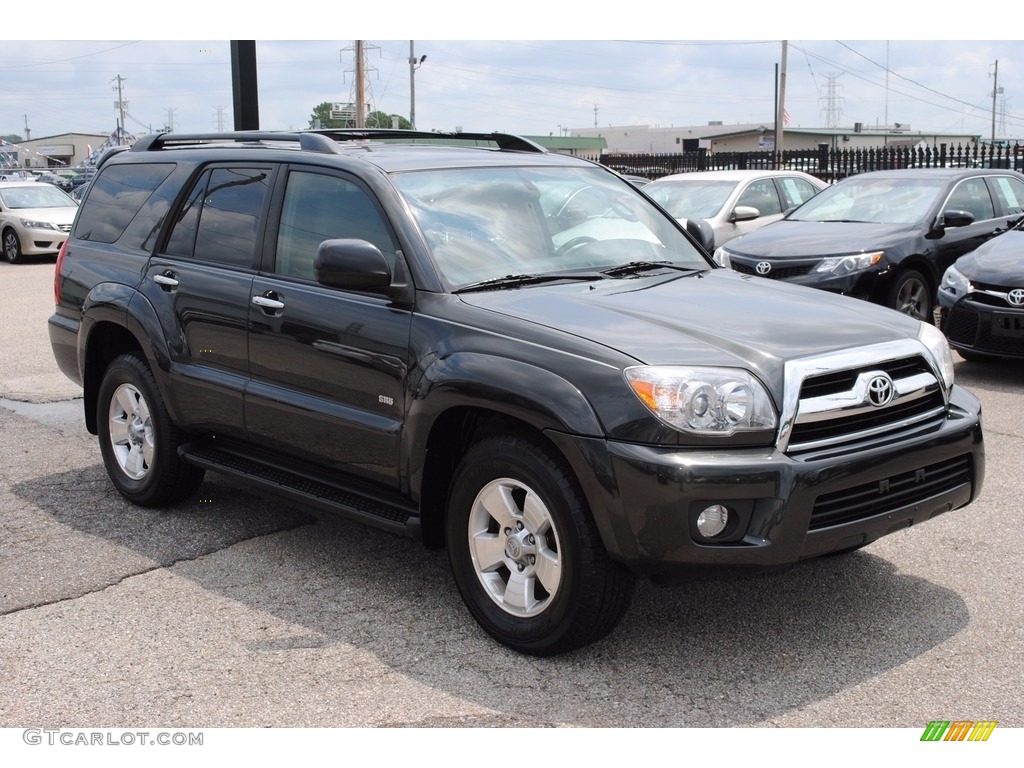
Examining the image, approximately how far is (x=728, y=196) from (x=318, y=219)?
9.39 metres

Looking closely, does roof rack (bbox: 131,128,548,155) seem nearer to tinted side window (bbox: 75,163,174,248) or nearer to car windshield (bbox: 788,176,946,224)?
tinted side window (bbox: 75,163,174,248)

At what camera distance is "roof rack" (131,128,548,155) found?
527 cm

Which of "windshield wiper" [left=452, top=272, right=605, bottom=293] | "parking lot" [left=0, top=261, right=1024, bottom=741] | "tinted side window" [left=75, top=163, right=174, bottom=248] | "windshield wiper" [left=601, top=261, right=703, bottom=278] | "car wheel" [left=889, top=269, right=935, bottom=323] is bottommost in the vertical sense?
"parking lot" [left=0, top=261, right=1024, bottom=741]

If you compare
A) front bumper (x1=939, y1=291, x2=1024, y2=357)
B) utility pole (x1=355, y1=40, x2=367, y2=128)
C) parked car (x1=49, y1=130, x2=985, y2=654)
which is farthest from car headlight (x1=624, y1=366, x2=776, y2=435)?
utility pole (x1=355, y1=40, x2=367, y2=128)

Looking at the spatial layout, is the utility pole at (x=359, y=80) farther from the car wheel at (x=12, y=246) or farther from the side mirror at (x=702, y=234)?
the side mirror at (x=702, y=234)

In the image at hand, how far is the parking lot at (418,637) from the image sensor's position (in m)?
3.71

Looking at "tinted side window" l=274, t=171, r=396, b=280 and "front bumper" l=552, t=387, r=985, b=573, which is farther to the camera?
"tinted side window" l=274, t=171, r=396, b=280

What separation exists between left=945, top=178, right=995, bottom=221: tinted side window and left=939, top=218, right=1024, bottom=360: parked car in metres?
2.00

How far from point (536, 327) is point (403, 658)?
126 centimetres

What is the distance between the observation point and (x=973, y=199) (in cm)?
1149

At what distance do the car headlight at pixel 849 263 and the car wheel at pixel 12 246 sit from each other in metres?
17.0

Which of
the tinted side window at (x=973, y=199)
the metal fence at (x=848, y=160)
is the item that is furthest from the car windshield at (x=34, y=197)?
the tinted side window at (x=973, y=199)

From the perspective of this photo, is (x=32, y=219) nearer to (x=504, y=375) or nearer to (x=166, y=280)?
(x=166, y=280)

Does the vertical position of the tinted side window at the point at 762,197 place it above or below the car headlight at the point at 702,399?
above
